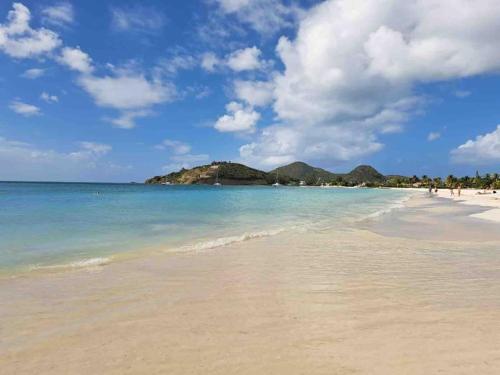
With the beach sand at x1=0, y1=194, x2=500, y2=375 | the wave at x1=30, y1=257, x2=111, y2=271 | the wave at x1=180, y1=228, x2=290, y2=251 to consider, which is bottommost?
the wave at x1=180, y1=228, x2=290, y2=251

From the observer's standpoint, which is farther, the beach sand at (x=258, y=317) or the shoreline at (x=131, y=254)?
the shoreline at (x=131, y=254)

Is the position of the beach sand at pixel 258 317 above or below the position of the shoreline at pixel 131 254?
above

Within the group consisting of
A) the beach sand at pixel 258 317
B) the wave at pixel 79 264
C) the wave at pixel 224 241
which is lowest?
the wave at pixel 224 241

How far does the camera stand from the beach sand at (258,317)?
4367mm

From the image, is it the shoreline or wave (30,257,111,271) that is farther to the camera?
wave (30,257,111,271)

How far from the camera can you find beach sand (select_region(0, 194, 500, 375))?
14.3ft

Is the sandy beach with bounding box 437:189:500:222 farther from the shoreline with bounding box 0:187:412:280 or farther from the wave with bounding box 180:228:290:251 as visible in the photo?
the shoreline with bounding box 0:187:412:280

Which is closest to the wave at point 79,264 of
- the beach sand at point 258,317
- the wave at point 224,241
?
the beach sand at point 258,317

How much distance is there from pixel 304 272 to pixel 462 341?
14.8 ft

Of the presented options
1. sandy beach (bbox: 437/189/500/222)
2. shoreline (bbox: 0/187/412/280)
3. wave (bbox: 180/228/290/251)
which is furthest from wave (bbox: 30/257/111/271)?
sandy beach (bbox: 437/189/500/222)

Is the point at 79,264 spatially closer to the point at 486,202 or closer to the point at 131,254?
the point at 131,254

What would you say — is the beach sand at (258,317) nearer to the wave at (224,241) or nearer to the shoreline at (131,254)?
the shoreline at (131,254)

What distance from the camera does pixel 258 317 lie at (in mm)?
5891

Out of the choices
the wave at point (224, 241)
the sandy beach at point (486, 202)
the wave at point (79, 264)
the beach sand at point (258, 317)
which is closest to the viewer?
the beach sand at point (258, 317)
